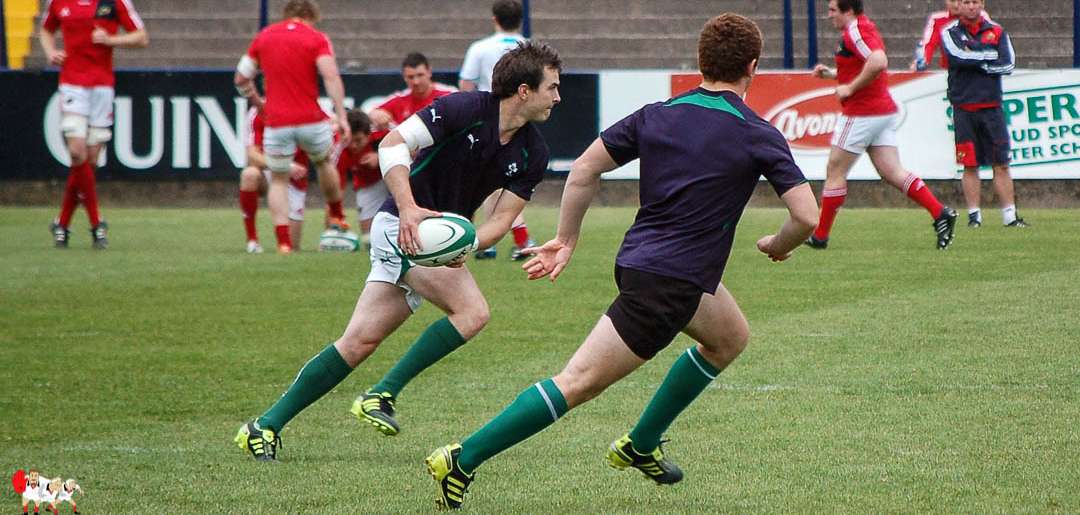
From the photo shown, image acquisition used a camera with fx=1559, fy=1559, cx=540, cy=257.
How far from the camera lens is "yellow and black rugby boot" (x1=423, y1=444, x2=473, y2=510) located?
199 inches

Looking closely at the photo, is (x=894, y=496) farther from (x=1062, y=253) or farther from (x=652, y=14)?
(x=652, y=14)

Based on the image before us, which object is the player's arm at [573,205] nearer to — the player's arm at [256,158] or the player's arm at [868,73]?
the player's arm at [868,73]

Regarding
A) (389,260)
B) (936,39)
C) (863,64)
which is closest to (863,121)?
(863,64)

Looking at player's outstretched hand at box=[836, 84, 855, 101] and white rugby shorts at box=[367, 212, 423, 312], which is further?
player's outstretched hand at box=[836, 84, 855, 101]

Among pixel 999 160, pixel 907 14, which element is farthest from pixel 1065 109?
pixel 907 14

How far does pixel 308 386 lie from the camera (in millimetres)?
6121

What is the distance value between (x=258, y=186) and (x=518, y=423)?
9.53m

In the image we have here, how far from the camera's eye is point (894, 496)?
16.9ft

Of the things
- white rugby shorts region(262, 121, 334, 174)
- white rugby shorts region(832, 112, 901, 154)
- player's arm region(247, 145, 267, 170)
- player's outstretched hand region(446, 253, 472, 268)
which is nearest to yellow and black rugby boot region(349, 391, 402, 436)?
player's outstretched hand region(446, 253, 472, 268)

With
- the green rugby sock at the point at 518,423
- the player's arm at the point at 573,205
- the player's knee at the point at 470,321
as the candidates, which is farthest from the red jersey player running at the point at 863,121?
the green rugby sock at the point at 518,423

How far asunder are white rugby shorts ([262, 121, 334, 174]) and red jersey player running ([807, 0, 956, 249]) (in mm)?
4277

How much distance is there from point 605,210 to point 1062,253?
21.9 ft

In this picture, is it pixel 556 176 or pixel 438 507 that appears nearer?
pixel 438 507

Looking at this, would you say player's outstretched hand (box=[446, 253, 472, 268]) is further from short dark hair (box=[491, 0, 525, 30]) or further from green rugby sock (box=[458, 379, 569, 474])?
short dark hair (box=[491, 0, 525, 30])
